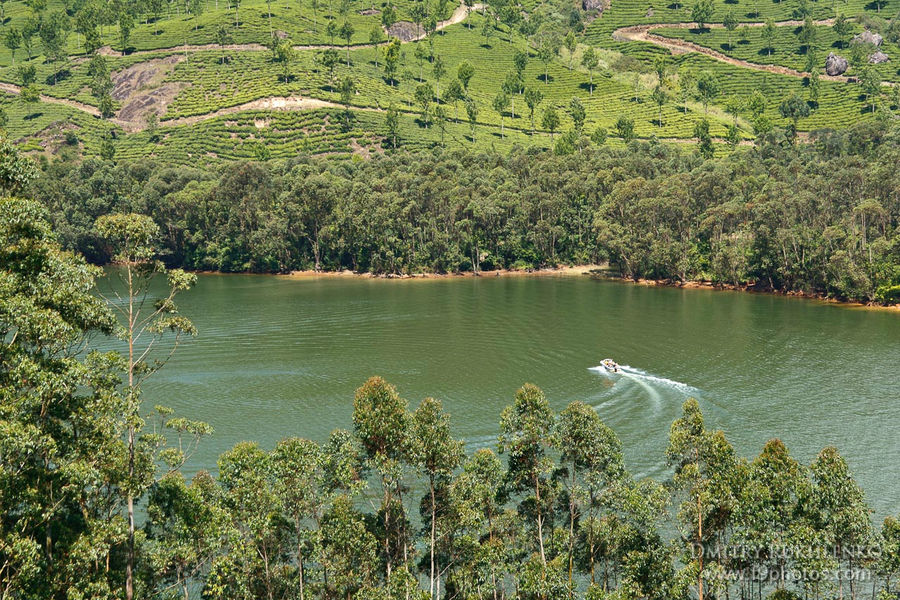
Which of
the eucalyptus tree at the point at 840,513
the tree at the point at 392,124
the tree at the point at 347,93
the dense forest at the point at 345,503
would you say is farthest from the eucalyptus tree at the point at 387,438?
the tree at the point at 347,93

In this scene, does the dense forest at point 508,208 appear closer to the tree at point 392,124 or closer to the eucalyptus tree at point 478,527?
the tree at point 392,124

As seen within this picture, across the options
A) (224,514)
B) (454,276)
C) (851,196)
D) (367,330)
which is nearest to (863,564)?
(224,514)

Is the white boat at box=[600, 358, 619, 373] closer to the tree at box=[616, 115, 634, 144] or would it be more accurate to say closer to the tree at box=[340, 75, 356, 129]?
the tree at box=[616, 115, 634, 144]

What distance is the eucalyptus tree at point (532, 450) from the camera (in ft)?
105

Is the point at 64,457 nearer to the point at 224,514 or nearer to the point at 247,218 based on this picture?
the point at 224,514

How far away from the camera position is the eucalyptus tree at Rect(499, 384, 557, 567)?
3191 centimetres

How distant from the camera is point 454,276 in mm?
138000

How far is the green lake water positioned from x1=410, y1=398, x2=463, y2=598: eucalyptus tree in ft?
56.3

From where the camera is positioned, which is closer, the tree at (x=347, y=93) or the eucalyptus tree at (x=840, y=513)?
the eucalyptus tree at (x=840, y=513)

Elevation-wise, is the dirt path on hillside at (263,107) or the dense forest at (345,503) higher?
the dirt path on hillside at (263,107)

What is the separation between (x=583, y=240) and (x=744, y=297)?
1734 inches

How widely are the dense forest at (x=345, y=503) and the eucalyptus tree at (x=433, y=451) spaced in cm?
8

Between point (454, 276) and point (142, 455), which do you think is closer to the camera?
point (142, 455)

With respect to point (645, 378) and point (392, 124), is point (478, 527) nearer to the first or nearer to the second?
point (645, 378)
